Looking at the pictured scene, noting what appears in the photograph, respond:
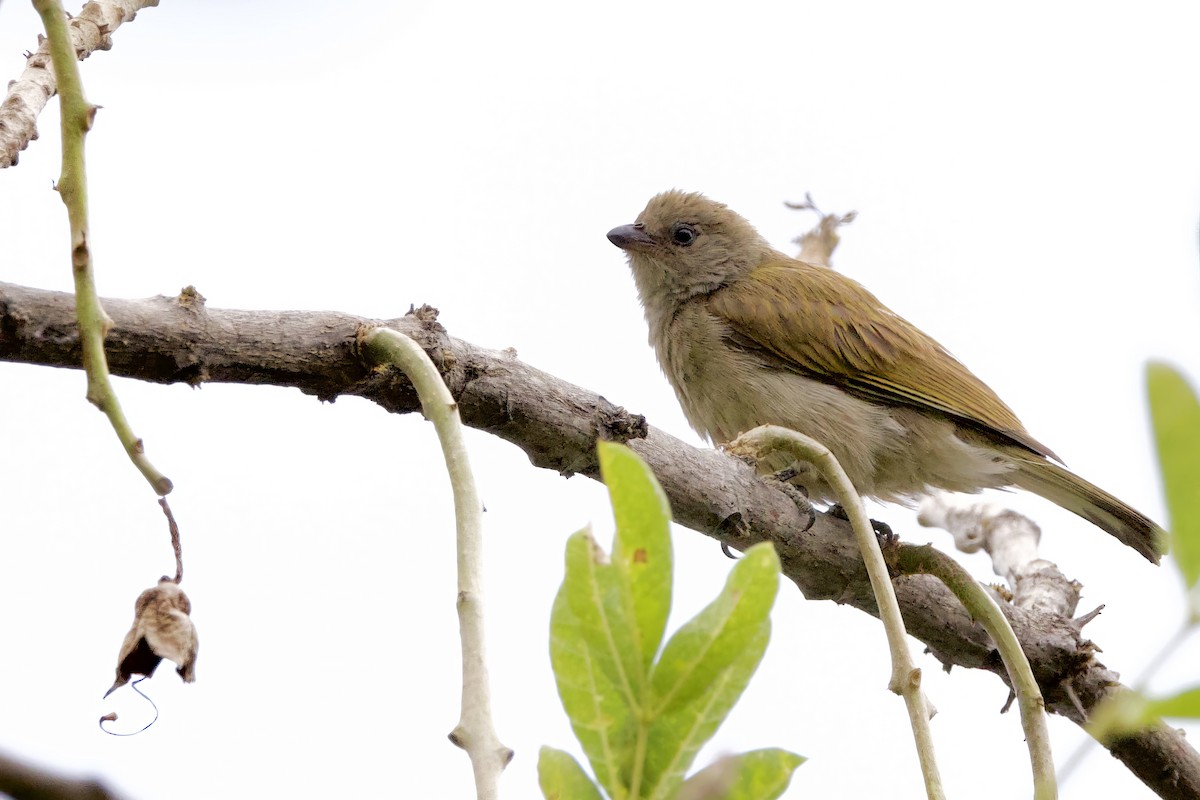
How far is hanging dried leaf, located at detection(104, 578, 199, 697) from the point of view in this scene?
1.43 m

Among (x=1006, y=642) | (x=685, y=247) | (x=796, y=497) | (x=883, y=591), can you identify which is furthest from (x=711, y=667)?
(x=685, y=247)

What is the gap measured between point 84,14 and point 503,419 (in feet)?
4.34

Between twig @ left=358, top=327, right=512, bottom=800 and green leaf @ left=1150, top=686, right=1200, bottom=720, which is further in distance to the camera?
twig @ left=358, top=327, right=512, bottom=800

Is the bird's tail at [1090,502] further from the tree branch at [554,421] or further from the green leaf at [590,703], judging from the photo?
the green leaf at [590,703]

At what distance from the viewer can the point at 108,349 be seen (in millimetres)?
2209

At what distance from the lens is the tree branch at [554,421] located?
7.39 ft

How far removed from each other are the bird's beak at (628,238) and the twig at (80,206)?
16.3 ft

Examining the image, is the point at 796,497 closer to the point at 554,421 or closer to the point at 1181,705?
the point at 554,421

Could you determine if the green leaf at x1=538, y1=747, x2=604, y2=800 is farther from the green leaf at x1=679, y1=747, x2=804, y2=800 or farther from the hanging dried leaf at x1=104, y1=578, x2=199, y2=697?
the hanging dried leaf at x1=104, y1=578, x2=199, y2=697

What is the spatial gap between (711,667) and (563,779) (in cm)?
15

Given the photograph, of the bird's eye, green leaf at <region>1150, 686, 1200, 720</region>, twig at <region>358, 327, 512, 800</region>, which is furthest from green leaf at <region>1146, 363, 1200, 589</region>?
the bird's eye

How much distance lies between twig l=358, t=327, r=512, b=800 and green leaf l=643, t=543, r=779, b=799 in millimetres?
154

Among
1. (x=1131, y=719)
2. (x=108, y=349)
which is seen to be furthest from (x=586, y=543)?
(x=108, y=349)

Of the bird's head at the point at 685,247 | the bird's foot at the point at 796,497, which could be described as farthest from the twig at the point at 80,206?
the bird's head at the point at 685,247
